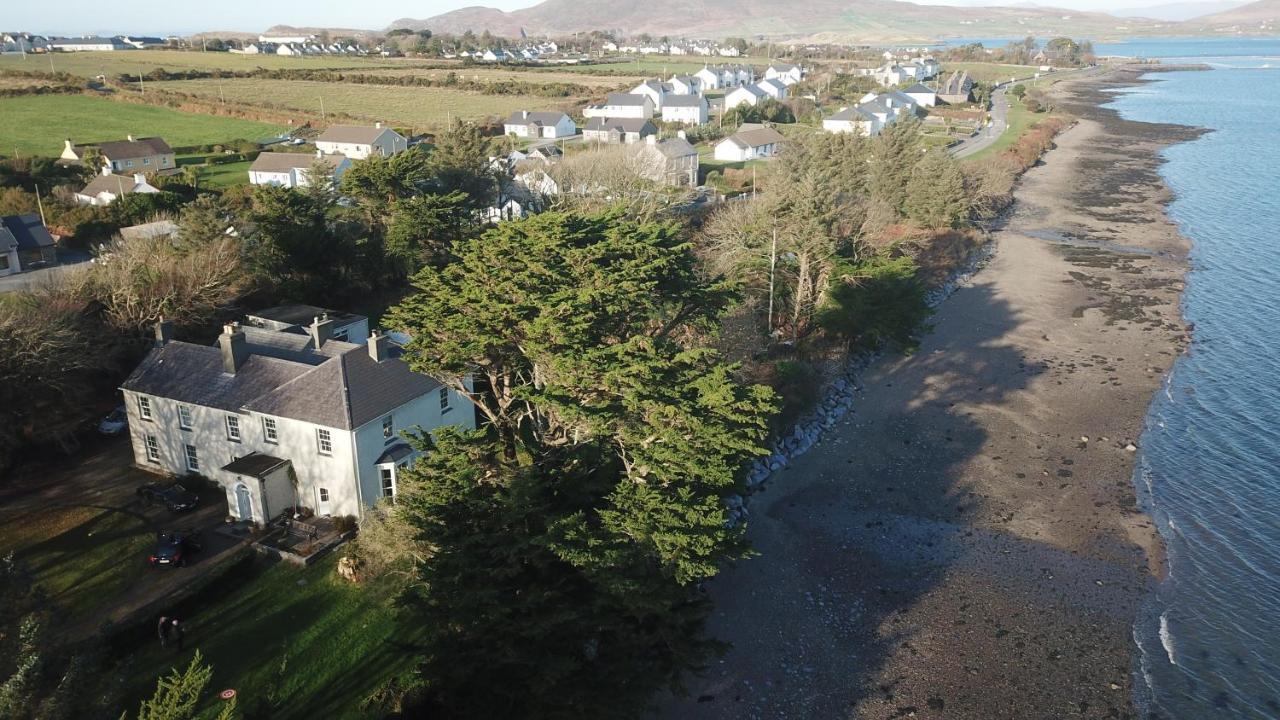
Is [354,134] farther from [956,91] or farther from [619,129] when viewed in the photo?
[956,91]

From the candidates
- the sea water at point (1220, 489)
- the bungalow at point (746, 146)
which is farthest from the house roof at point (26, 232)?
the bungalow at point (746, 146)

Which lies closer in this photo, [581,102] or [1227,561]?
[1227,561]

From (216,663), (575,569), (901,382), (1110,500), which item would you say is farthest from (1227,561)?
(216,663)

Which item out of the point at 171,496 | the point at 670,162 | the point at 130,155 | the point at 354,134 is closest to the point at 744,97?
the point at 670,162

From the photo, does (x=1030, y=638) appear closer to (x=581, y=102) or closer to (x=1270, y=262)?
(x=1270, y=262)

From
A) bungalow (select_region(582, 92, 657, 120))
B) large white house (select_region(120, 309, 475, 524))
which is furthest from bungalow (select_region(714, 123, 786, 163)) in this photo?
large white house (select_region(120, 309, 475, 524))

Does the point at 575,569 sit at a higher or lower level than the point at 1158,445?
higher
